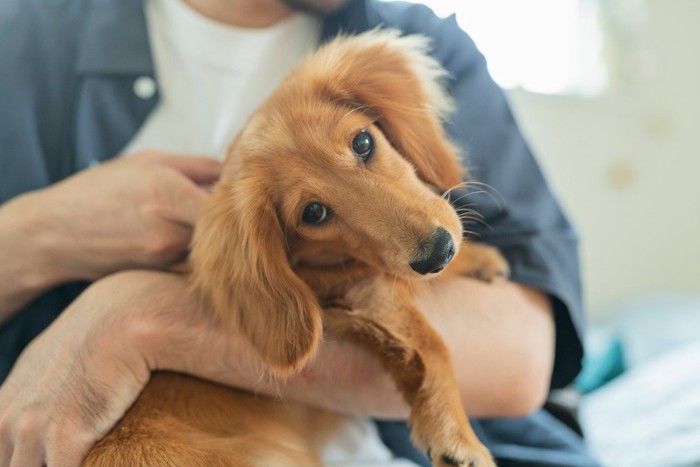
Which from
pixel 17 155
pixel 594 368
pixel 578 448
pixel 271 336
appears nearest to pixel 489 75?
pixel 271 336

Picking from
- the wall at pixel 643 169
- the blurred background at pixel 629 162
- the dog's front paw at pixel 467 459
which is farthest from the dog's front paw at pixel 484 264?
the wall at pixel 643 169

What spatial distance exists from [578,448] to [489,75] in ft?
1.90

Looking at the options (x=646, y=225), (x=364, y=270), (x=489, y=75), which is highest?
(x=489, y=75)

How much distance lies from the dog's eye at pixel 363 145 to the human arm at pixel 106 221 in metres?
0.23

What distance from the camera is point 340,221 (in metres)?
0.67

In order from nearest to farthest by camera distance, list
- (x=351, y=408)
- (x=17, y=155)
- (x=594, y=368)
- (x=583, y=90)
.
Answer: (x=351, y=408) → (x=17, y=155) → (x=594, y=368) → (x=583, y=90)

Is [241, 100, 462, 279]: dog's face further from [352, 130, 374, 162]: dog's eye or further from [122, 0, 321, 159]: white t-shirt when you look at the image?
[122, 0, 321, 159]: white t-shirt

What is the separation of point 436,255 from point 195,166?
0.40 meters

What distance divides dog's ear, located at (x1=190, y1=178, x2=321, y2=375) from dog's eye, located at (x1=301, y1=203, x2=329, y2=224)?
4 centimetres

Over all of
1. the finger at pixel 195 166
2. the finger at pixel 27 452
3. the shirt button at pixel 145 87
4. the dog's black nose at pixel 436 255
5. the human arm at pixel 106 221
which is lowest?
the finger at pixel 27 452

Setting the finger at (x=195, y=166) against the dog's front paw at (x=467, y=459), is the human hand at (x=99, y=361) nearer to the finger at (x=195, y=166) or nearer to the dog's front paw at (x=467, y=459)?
the finger at (x=195, y=166)

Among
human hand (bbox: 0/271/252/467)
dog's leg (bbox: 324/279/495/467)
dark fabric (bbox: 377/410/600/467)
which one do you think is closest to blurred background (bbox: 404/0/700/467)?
dark fabric (bbox: 377/410/600/467)

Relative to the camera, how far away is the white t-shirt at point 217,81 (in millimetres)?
817

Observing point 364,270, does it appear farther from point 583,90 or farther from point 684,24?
point 684,24
